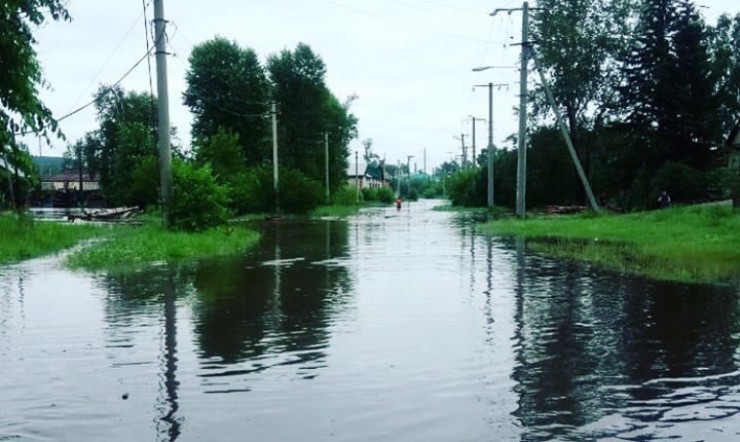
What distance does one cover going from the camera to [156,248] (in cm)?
2064

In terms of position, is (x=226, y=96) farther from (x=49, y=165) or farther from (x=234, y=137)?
(x=49, y=165)

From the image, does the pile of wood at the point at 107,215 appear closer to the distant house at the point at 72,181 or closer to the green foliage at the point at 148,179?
the green foliage at the point at 148,179

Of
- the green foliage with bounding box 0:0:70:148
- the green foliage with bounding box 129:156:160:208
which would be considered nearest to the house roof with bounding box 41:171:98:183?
the green foliage with bounding box 129:156:160:208

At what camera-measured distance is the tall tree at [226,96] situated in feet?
222

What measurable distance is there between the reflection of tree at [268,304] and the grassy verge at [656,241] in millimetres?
7081

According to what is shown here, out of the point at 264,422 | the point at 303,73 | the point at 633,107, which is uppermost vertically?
the point at 303,73

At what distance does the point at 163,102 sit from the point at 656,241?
17.7 meters

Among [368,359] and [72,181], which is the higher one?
[72,181]

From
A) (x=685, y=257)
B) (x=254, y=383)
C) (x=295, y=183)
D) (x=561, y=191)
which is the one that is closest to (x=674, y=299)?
(x=685, y=257)

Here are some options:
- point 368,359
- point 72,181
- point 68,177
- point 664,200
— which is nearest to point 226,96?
point 664,200

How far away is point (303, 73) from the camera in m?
75.1

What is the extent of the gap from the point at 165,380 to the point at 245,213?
155 ft

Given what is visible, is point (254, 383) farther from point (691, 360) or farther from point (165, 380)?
point (691, 360)

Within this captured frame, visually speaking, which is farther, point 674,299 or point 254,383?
point 674,299
